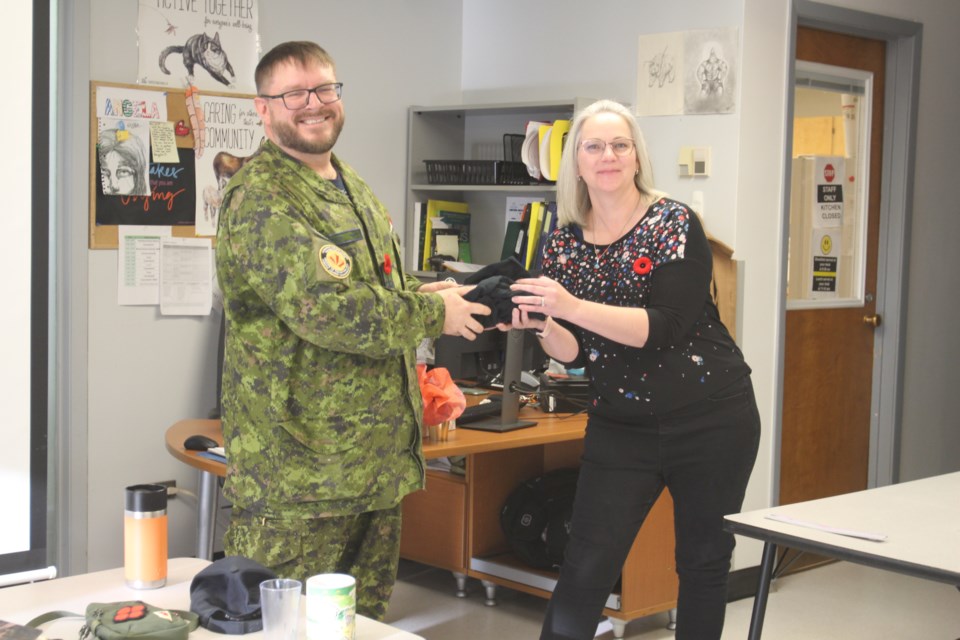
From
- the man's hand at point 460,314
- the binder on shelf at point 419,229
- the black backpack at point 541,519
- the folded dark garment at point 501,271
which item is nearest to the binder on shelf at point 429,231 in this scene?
the binder on shelf at point 419,229

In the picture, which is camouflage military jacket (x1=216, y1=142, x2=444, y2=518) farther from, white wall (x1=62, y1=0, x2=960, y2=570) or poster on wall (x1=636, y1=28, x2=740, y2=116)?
poster on wall (x1=636, y1=28, x2=740, y2=116)

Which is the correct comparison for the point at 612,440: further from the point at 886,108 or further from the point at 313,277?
the point at 886,108

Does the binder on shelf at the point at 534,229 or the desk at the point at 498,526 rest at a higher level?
the binder on shelf at the point at 534,229

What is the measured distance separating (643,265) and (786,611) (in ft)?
6.67

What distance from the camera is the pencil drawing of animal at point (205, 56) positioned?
13.0 feet

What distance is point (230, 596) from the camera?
166cm

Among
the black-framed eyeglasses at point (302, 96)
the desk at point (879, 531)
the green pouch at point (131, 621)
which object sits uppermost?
the black-framed eyeglasses at point (302, 96)

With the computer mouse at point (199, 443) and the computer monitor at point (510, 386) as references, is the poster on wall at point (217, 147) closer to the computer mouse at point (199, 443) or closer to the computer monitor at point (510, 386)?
the computer mouse at point (199, 443)

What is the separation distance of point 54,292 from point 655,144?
7.25 ft

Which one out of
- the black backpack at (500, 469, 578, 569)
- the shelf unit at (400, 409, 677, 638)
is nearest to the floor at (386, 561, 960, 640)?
the shelf unit at (400, 409, 677, 638)

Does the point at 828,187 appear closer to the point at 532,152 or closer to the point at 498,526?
the point at 532,152

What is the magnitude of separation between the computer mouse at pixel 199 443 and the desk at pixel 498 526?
281 mm

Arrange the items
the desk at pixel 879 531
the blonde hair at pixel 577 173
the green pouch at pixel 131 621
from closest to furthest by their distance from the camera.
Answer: the green pouch at pixel 131 621
the desk at pixel 879 531
the blonde hair at pixel 577 173

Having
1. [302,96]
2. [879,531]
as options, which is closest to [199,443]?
[302,96]
